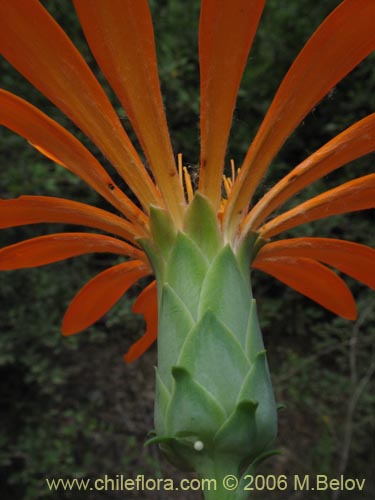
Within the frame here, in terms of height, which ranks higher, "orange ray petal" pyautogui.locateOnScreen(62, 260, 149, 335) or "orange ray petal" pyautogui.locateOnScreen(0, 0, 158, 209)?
"orange ray petal" pyautogui.locateOnScreen(0, 0, 158, 209)

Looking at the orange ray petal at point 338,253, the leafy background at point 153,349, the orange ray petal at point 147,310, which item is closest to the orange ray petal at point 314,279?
the orange ray petal at point 338,253

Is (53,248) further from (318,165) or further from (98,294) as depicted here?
(318,165)

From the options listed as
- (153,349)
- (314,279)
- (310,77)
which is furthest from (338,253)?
(153,349)

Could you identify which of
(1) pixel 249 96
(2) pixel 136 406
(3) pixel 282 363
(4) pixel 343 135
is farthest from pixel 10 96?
(3) pixel 282 363

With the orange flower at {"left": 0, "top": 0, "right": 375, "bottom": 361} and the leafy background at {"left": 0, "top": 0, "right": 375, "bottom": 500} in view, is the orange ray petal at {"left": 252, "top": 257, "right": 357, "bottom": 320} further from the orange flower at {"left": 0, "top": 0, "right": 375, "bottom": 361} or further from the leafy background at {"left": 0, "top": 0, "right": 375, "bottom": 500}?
the leafy background at {"left": 0, "top": 0, "right": 375, "bottom": 500}

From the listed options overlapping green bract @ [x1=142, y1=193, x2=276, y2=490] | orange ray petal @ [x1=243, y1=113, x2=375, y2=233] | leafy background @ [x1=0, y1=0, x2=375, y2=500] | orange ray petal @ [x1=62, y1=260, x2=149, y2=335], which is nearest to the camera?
overlapping green bract @ [x1=142, y1=193, x2=276, y2=490]

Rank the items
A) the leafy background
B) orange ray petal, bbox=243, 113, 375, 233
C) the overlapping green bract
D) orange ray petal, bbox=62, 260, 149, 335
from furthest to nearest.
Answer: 1. the leafy background
2. orange ray petal, bbox=62, 260, 149, 335
3. orange ray petal, bbox=243, 113, 375, 233
4. the overlapping green bract

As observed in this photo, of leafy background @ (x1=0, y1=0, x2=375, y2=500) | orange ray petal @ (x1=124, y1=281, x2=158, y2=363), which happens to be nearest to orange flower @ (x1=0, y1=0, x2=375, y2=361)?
orange ray petal @ (x1=124, y1=281, x2=158, y2=363)
